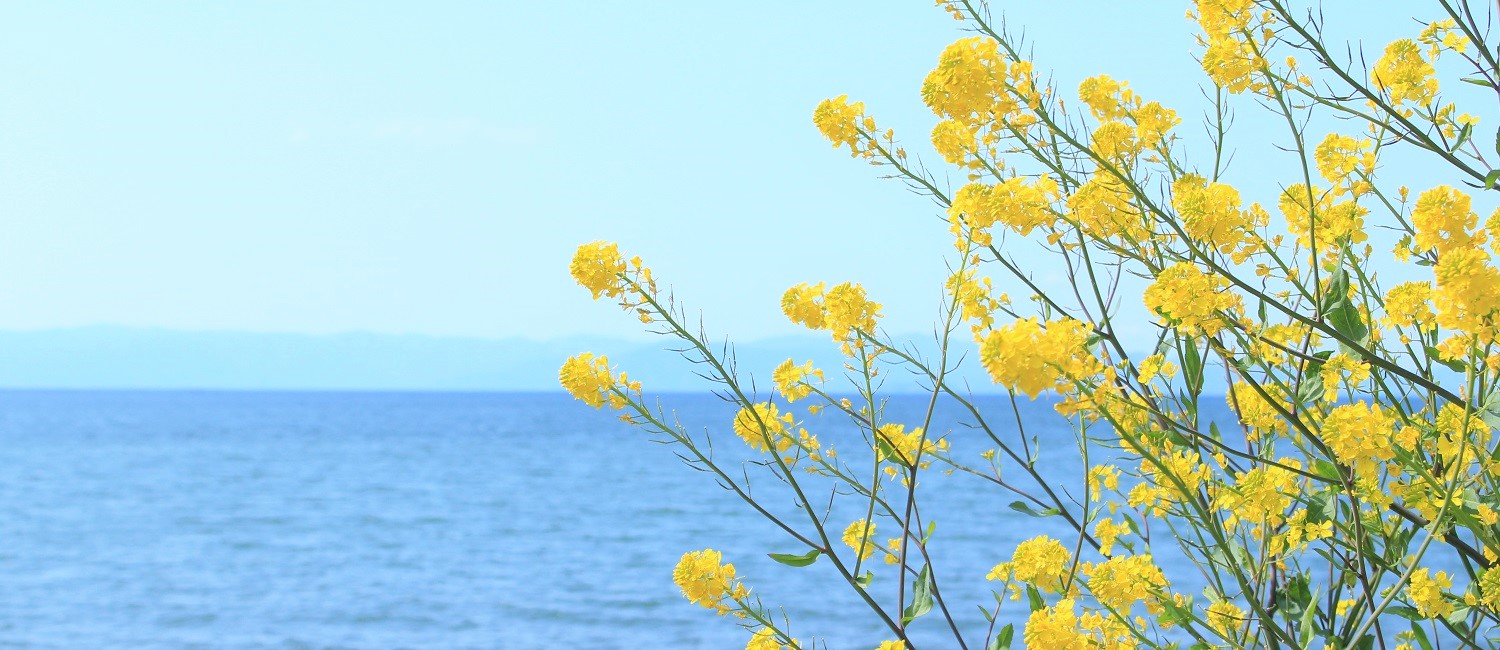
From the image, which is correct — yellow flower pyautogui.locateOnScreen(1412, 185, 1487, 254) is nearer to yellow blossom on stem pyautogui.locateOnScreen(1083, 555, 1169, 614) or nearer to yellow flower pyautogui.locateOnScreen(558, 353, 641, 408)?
yellow blossom on stem pyautogui.locateOnScreen(1083, 555, 1169, 614)

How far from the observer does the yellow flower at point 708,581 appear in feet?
7.39

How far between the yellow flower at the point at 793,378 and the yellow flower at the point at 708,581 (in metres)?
0.35

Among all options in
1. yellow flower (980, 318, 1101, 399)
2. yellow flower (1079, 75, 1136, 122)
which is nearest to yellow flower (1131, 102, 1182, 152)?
yellow flower (1079, 75, 1136, 122)

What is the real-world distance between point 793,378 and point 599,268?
18.1 inches

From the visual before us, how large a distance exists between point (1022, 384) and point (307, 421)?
220 feet

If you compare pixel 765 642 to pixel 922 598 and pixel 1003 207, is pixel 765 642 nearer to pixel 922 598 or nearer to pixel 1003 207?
pixel 922 598

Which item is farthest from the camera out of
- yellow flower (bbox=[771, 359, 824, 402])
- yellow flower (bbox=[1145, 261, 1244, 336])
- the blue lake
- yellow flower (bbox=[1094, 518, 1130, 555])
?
the blue lake

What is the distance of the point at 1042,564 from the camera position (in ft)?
7.00

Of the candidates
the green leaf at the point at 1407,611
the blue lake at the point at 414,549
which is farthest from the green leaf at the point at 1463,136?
the blue lake at the point at 414,549

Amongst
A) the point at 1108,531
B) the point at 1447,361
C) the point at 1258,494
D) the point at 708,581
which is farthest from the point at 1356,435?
the point at 708,581

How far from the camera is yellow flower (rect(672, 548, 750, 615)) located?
2252 mm

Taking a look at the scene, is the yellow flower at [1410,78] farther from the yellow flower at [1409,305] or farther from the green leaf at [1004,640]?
the green leaf at [1004,640]

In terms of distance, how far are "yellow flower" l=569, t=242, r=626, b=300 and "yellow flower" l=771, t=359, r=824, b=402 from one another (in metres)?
0.39

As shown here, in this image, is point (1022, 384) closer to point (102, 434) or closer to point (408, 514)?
point (408, 514)
